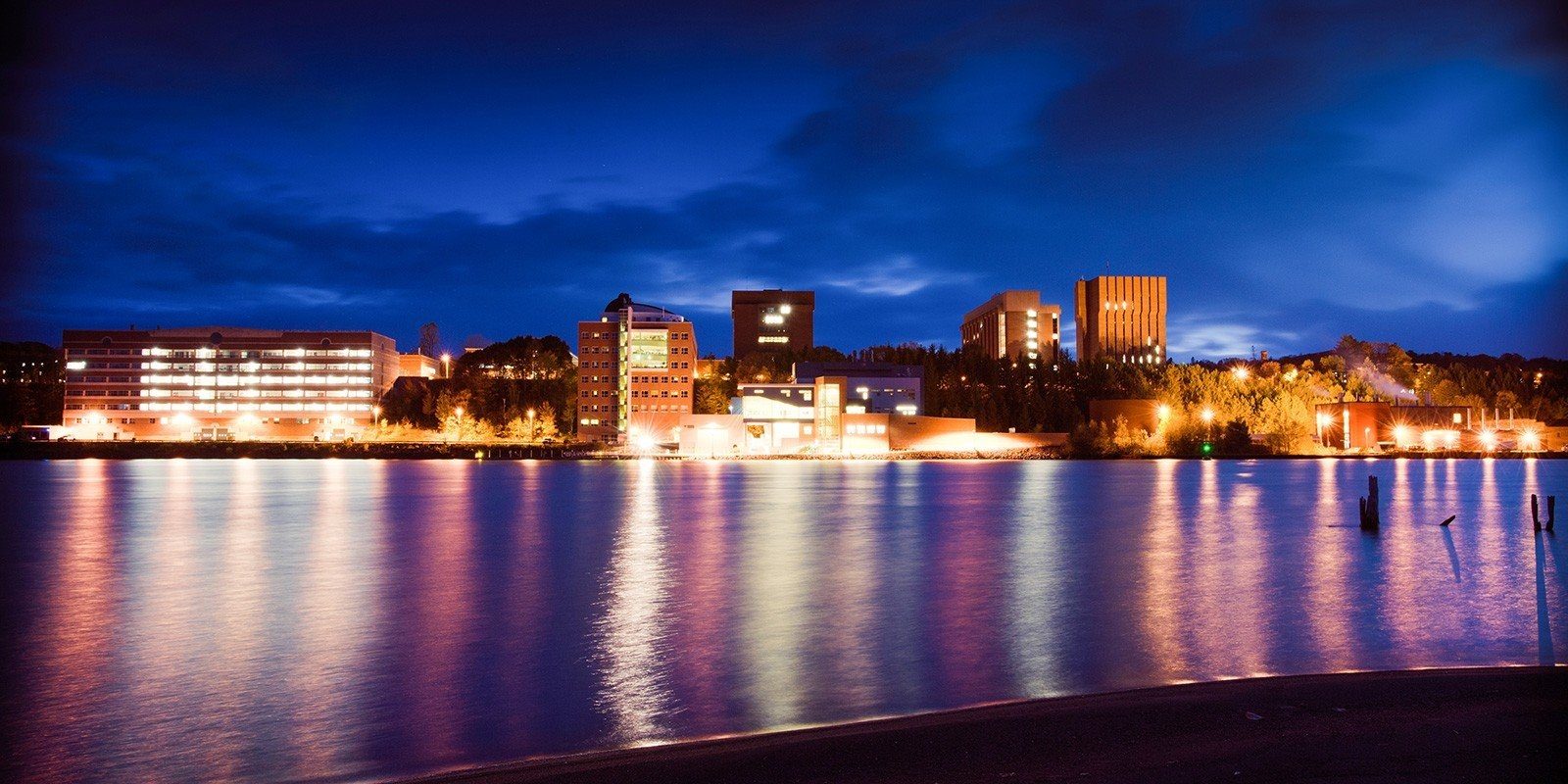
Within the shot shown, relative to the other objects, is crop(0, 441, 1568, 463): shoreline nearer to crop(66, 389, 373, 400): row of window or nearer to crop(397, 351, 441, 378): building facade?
crop(66, 389, 373, 400): row of window

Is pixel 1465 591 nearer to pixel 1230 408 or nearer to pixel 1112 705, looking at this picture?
pixel 1112 705

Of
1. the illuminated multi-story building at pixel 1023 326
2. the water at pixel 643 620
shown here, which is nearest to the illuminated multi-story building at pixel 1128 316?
the illuminated multi-story building at pixel 1023 326

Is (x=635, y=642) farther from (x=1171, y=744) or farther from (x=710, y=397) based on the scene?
(x=710, y=397)

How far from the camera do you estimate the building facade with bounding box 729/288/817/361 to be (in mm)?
166750

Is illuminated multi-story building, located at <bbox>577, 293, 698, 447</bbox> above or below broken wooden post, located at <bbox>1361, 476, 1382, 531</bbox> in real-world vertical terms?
above

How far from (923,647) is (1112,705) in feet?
15.1

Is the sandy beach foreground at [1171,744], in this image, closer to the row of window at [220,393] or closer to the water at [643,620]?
the water at [643,620]

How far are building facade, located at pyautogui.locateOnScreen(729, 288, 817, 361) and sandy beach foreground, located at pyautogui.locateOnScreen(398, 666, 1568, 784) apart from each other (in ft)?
518

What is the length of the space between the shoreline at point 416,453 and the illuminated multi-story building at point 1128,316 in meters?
73.1

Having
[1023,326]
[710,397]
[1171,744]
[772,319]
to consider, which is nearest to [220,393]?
[710,397]

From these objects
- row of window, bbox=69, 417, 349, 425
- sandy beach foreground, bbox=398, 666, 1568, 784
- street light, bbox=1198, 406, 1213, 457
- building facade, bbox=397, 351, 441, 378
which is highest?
building facade, bbox=397, 351, 441, 378

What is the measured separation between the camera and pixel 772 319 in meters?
167

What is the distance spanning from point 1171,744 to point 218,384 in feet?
496

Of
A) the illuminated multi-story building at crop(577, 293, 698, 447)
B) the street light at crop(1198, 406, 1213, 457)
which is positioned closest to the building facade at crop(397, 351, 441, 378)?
the illuminated multi-story building at crop(577, 293, 698, 447)
